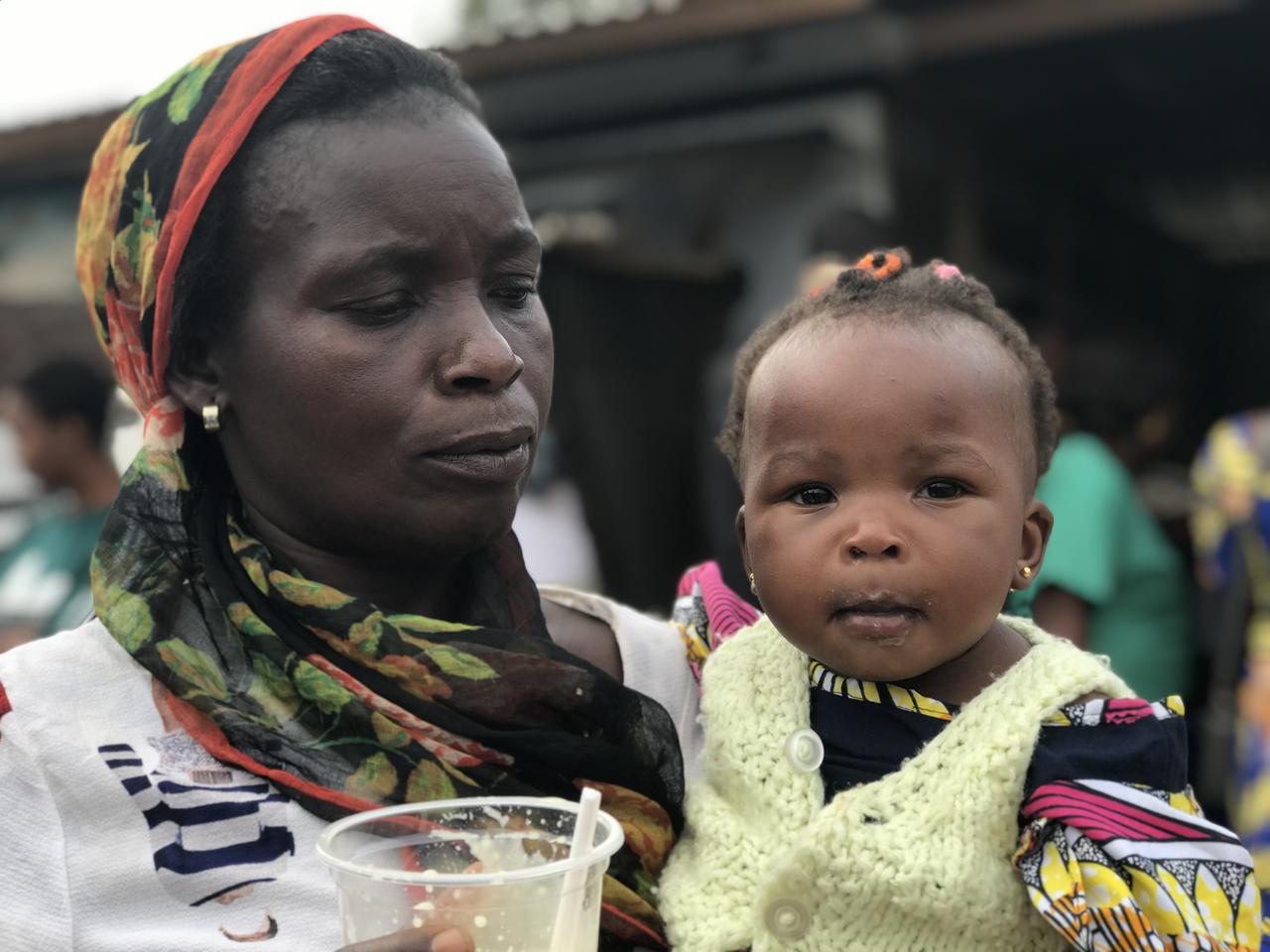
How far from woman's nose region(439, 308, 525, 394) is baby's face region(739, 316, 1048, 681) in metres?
0.33

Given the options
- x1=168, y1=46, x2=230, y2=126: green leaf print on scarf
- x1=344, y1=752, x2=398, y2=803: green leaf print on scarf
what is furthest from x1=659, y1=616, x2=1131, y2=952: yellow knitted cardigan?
x1=168, y1=46, x2=230, y2=126: green leaf print on scarf

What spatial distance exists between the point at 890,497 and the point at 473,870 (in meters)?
0.61

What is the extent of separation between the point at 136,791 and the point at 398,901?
0.41m

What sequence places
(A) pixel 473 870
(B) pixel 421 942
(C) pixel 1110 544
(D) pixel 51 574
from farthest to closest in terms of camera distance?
(D) pixel 51 574 < (C) pixel 1110 544 < (A) pixel 473 870 < (B) pixel 421 942

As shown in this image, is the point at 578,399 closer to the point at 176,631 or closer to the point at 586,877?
the point at 176,631

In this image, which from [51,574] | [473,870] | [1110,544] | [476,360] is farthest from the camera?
[51,574]

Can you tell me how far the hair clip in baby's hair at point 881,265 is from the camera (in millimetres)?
1692

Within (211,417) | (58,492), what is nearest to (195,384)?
(211,417)

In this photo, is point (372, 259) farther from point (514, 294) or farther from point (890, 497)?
point (890, 497)

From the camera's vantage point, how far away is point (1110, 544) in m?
3.83

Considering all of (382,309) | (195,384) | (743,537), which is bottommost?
(743,537)

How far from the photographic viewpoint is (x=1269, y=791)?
3750 millimetres

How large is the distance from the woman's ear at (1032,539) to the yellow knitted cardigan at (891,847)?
92 mm

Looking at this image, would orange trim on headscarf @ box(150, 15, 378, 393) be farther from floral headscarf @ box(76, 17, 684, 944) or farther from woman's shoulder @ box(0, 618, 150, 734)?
woman's shoulder @ box(0, 618, 150, 734)
